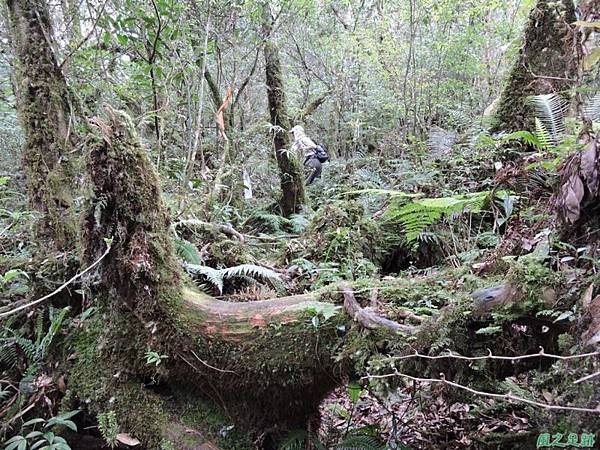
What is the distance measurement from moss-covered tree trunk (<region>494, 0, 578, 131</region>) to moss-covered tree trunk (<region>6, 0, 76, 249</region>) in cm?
524

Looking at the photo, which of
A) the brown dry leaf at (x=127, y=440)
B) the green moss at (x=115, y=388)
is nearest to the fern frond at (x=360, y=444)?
the green moss at (x=115, y=388)

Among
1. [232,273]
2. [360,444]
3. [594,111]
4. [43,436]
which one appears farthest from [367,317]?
[594,111]

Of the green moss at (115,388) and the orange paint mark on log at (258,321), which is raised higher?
the orange paint mark on log at (258,321)

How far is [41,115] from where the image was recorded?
165 inches

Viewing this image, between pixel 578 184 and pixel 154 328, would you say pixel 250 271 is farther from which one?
pixel 578 184

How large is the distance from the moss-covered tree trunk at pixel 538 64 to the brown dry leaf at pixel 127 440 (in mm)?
5443

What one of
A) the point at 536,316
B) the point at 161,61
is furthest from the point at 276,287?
the point at 161,61

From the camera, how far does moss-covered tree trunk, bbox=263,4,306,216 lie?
7527mm

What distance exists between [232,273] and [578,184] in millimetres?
2811

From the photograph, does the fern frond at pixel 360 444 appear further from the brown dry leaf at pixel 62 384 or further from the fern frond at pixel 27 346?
the fern frond at pixel 27 346

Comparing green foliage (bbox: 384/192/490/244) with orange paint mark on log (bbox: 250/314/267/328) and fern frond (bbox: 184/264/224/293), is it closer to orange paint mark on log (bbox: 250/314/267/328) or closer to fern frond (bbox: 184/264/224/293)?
orange paint mark on log (bbox: 250/314/267/328)

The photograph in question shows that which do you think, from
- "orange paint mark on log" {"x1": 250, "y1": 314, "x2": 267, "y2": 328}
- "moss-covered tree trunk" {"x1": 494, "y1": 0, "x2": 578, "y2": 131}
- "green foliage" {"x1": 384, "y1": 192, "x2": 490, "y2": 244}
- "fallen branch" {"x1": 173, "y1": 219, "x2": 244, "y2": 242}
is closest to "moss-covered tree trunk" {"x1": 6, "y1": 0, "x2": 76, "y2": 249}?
"fallen branch" {"x1": 173, "y1": 219, "x2": 244, "y2": 242}

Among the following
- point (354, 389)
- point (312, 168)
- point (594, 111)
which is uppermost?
point (594, 111)

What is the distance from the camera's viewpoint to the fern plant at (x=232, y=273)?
151 inches
